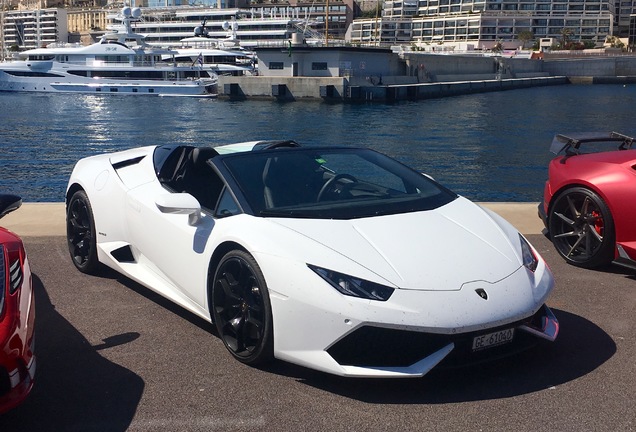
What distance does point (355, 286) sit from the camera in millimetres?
3623

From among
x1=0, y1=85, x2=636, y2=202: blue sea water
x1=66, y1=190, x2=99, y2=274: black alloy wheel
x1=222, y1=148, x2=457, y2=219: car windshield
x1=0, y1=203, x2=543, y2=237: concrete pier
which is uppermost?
x1=222, y1=148, x2=457, y2=219: car windshield

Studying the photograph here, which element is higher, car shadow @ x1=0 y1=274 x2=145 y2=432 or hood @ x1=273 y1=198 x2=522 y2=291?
hood @ x1=273 y1=198 x2=522 y2=291

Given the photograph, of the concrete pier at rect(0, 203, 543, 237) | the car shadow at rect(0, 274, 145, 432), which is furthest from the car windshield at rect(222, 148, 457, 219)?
the concrete pier at rect(0, 203, 543, 237)

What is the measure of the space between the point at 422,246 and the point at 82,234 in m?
2.91

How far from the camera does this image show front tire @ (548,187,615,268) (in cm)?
567

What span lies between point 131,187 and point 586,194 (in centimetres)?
330

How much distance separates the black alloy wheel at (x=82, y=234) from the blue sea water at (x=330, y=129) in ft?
31.3

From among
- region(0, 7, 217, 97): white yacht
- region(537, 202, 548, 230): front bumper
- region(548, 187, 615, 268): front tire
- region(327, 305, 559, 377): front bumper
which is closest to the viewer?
region(327, 305, 559, 377): front bumper

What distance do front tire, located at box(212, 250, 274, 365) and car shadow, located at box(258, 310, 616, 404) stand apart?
0.18m

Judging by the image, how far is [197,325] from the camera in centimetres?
470

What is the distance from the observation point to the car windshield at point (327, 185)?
14.1 ft

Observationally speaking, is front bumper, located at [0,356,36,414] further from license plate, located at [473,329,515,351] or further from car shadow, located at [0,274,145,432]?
license plate, located at [473,329,515,351]

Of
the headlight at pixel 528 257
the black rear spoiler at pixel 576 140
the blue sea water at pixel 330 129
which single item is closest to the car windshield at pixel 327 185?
the headlight at pixel 528 257

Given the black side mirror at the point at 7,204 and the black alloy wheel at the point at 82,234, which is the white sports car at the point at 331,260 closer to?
the black alloy wheel at the point at 82,234
